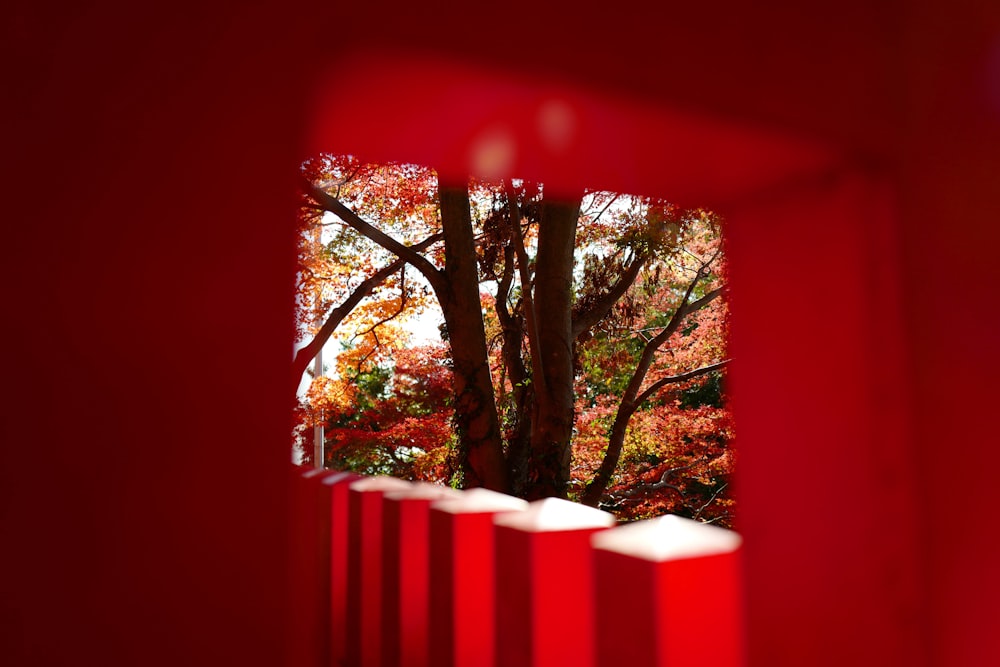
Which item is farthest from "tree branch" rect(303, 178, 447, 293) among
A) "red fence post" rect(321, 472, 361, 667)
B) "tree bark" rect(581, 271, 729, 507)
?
"red fence post" rect(321, 472, 361, 667)

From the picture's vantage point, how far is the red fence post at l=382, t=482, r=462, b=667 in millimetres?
1772

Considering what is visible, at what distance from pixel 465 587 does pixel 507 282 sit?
5.54 m

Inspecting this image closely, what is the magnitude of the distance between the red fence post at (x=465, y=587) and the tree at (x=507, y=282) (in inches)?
126

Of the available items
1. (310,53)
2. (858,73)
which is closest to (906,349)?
(858,73)

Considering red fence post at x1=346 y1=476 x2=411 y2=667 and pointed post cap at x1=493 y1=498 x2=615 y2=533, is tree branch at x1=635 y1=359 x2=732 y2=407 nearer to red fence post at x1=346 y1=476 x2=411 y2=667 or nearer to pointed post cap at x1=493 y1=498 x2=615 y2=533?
red fence post at x1=346 y1=476 x2=411 y2=667

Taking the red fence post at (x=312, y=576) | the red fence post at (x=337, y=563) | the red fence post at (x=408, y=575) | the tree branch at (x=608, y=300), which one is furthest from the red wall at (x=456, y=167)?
the tree branch at (x=608, y=300)

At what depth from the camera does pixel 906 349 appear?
50.4 inches

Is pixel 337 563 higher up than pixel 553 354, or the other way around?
pixel 553 354

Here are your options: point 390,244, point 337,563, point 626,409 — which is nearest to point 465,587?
point 337,563

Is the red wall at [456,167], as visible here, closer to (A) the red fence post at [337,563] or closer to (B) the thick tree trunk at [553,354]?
(A) the red fence post at [337,563]

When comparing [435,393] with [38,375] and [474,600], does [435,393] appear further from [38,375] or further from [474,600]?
[38,375]

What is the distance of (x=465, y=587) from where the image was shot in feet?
5.08

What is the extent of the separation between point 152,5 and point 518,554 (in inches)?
40.4

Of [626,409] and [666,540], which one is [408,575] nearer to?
[666,540]
